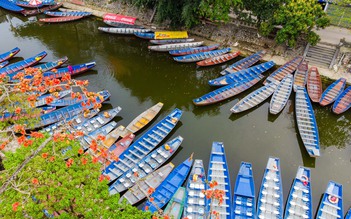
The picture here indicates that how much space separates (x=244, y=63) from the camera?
3700cm

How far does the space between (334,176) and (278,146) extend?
532 cm

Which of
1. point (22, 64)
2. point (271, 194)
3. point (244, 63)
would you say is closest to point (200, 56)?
point (244, 63)

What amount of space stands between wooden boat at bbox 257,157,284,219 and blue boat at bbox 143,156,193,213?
6.36 meters

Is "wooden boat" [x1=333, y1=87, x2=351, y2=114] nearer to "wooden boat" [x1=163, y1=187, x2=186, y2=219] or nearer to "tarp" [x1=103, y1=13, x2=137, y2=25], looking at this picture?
"wooden boat" [x1=163, y1=187, x2=186, y2=219]

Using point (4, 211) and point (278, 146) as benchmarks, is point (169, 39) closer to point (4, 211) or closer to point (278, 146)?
point (278, 146)

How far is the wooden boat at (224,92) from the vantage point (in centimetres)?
3199

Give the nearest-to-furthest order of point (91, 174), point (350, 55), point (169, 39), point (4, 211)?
Answer: point (4, 211) → point (91, 174) → point (350, 55) → point (169, 39)

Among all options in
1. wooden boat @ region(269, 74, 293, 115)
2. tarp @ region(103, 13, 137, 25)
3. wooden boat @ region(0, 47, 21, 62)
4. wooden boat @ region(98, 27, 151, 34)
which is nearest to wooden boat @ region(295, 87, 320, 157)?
wooden boat @ region(269, 74, 293, 115)

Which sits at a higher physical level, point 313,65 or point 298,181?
point 313,65

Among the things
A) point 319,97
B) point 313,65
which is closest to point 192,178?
point 319,97

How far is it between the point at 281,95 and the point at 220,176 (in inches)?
516

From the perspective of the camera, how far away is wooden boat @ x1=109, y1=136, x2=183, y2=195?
2392 centimetres

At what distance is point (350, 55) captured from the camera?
35594mm

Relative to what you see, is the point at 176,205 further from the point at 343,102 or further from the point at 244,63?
the point at 343,102
